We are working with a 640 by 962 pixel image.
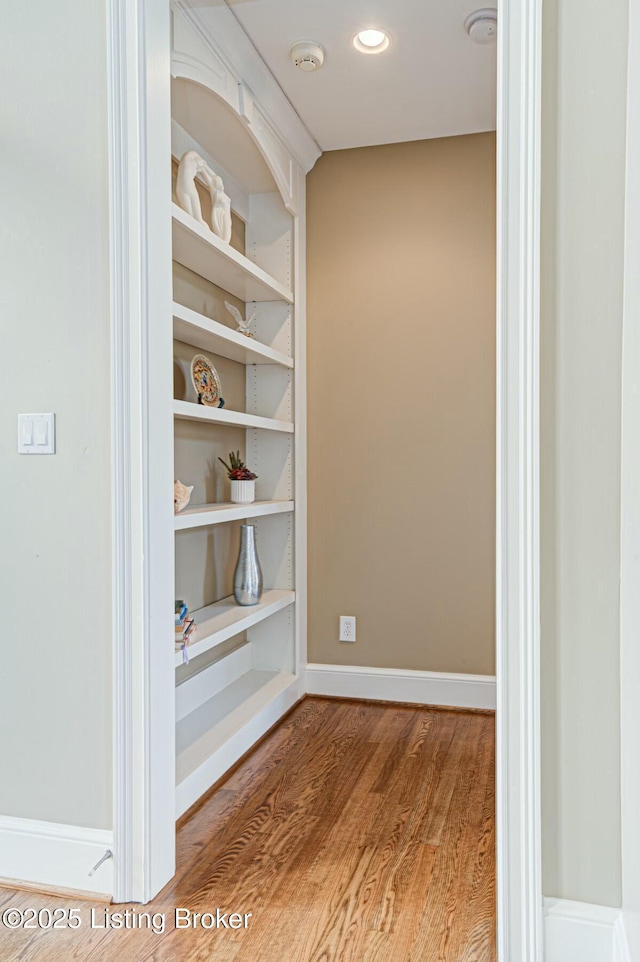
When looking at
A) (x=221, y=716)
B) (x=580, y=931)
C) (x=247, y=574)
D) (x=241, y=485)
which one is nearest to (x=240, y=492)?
(x=241, y=485)

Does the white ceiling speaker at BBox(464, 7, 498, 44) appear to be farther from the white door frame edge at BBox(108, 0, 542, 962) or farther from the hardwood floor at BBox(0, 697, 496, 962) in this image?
the hardwood floor at BBox(0, 697, 496, 962)

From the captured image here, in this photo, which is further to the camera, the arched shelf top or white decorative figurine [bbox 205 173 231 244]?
white decorative figurine [bbox 205 173 231 244]

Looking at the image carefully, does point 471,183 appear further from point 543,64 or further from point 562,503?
point 562,503

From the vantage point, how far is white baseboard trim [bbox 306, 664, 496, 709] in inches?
116

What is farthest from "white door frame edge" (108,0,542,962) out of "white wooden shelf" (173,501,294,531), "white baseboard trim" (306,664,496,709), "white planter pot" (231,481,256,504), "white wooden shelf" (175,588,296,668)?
"white baseboard trim" (306,664,496,709)

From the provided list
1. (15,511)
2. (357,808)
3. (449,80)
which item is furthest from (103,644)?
(449,80)

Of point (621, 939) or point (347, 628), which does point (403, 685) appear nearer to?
point (347, 628)

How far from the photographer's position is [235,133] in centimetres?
248

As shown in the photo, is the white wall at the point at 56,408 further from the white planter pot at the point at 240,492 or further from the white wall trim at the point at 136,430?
the white planter pot at the point at 240,492

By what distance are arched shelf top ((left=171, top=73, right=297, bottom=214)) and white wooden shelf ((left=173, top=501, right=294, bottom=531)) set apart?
4.21ft

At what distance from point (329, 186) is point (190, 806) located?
2639mm

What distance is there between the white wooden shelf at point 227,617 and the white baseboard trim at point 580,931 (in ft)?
3.66

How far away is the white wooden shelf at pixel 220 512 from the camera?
6.42 ft

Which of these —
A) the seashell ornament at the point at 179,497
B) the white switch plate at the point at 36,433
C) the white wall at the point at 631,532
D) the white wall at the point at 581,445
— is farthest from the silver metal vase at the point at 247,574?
the white wall at the point at 631,532
